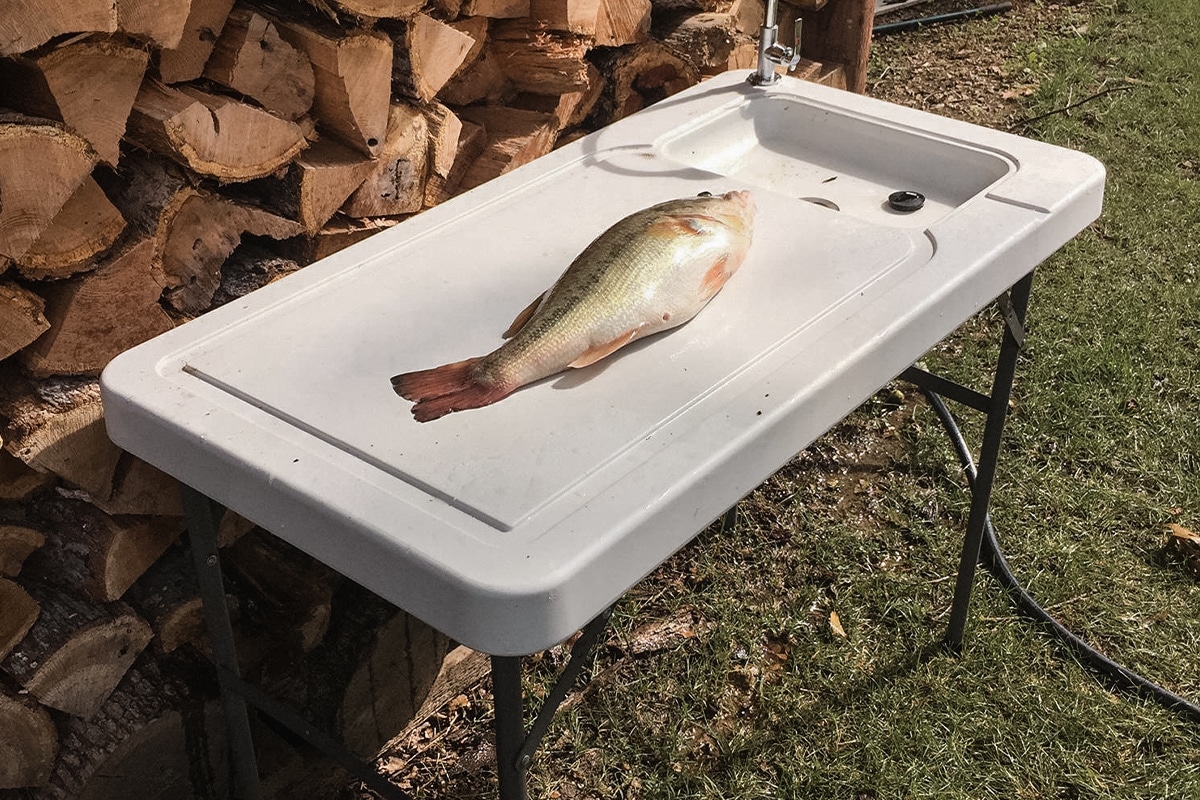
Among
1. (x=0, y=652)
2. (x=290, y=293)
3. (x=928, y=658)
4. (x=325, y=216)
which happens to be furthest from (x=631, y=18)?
(x=0, y=652)

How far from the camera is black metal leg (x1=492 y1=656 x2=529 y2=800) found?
1.54 m

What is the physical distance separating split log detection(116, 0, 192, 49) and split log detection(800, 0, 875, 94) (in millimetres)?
2147

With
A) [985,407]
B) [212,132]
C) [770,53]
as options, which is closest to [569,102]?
[770,53]

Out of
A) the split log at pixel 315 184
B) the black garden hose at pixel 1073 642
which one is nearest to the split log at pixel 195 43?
the split log at pixel 315 184

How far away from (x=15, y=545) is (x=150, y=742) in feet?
1.43

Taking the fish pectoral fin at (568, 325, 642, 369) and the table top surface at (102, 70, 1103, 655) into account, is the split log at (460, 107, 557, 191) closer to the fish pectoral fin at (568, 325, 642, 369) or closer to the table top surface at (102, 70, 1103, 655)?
the table top surface at (102, 70, 1103, 655)

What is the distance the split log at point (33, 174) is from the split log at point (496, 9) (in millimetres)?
871

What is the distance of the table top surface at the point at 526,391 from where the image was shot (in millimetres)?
1344

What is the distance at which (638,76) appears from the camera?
9.59ft

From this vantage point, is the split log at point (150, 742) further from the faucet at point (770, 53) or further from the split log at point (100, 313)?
the faucet at point (770, 53)

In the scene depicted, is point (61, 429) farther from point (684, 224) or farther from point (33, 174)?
point (684, 224)

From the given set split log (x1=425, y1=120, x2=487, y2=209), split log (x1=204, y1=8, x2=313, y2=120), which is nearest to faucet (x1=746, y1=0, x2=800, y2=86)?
split log (x1=425, y1=120, x2=487, y2=209)

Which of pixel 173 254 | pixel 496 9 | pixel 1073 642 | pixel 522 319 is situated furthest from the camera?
pixel 1073 642

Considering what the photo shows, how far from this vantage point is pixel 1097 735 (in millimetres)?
2602
